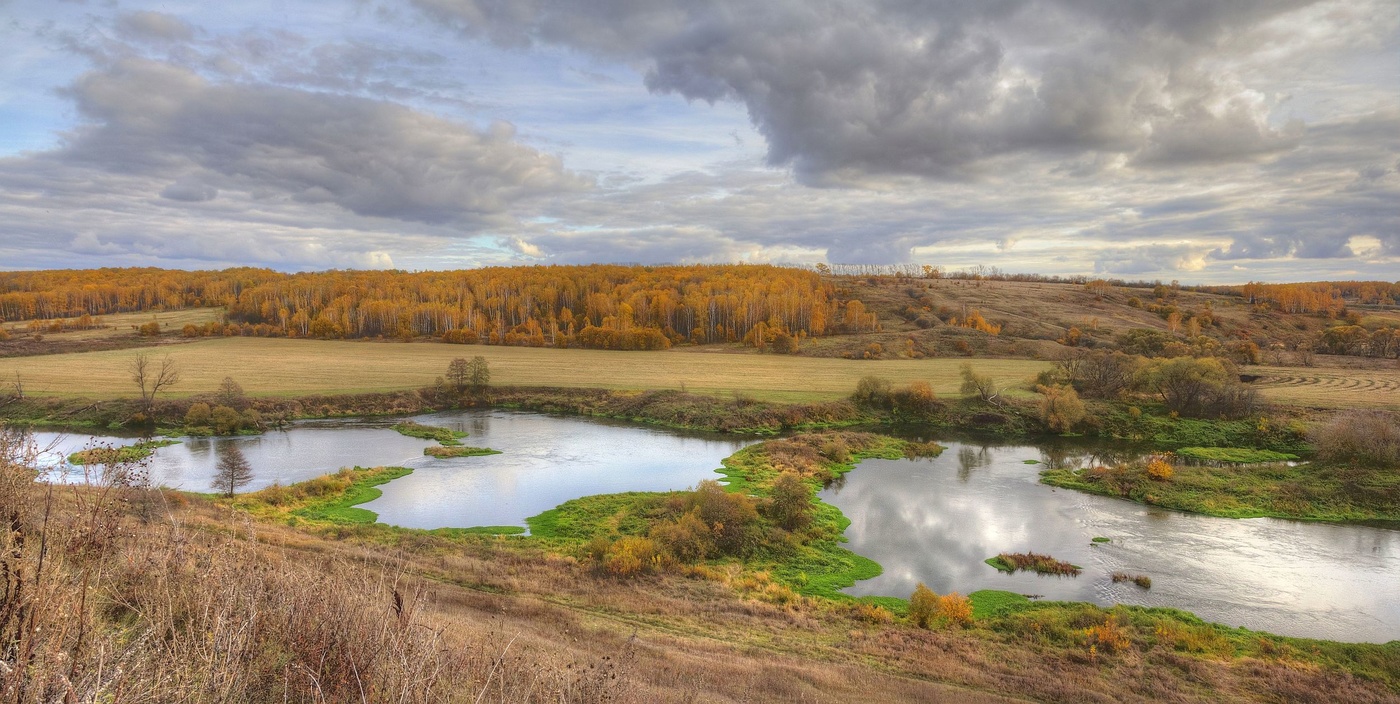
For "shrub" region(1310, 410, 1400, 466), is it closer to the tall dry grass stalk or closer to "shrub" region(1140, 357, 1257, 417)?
"shrub" region(1140, 357, 1257, 417)

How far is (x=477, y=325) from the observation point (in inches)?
4077

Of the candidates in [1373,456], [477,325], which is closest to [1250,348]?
[1373,456]

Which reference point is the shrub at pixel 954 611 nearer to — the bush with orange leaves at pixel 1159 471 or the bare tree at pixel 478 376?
the bush with orange leaves at pixel 1159 471

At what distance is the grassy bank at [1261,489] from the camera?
2923 centimetres

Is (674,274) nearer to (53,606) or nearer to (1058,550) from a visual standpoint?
(1058,550)

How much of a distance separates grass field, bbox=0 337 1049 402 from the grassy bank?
22076 mm

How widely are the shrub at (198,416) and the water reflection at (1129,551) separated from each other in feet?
139

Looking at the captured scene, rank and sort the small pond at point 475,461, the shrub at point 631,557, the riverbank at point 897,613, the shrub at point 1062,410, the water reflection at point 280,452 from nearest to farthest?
the riverbank at point 897,613 < the shrub at point 631,557 < the small pond at point 475,461 < the water reflection at point 280,452 < the shrub at point 1062,410

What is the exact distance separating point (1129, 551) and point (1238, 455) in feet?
72.2

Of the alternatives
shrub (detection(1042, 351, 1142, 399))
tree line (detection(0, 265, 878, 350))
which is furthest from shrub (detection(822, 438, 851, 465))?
tree line (detection(0, 265, 878, 350))

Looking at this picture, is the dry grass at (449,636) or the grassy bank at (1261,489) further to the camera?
the grassy bank at (1261,489)

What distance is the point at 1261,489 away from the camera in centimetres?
3144

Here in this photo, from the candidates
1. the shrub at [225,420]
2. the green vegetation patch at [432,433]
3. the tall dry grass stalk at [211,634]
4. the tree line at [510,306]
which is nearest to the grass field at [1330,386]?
the tree line at [510,306]

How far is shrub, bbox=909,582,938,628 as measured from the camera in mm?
18375
